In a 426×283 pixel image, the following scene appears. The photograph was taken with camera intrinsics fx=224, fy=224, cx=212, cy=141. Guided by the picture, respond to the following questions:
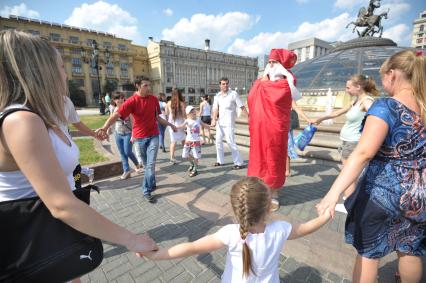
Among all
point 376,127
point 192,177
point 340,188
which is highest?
Answer: point 376,127

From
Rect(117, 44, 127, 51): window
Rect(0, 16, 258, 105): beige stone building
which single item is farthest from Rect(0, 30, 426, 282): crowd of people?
Rect(117, 44, 127, 51): window

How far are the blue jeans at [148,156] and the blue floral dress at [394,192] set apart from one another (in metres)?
3.18

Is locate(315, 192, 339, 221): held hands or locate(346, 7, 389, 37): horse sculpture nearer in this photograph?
locate(315, 192, 339, 221): held hands

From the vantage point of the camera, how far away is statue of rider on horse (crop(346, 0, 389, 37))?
57.1 feet

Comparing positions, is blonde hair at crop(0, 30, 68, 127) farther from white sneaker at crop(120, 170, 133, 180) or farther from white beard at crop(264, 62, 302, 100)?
white sneaker at crop(120, 170, 133, 180)

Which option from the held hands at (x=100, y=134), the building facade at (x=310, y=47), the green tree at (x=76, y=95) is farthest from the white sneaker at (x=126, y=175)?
the green tree at (x=76, y=95)

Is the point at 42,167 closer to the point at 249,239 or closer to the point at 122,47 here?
the point at 249,239

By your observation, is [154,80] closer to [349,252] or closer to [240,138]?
[240,138]

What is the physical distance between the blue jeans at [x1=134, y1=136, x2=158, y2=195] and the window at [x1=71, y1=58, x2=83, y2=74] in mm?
63168

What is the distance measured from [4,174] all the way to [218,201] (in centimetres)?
309

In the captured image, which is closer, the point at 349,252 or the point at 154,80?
the point at 349,252

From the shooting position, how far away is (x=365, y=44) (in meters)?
17.0

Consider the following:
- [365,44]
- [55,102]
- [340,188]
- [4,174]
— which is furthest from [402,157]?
[365,44]

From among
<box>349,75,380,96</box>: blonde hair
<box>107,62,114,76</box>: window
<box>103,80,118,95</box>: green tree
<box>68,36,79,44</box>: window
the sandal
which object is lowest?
the sandal
